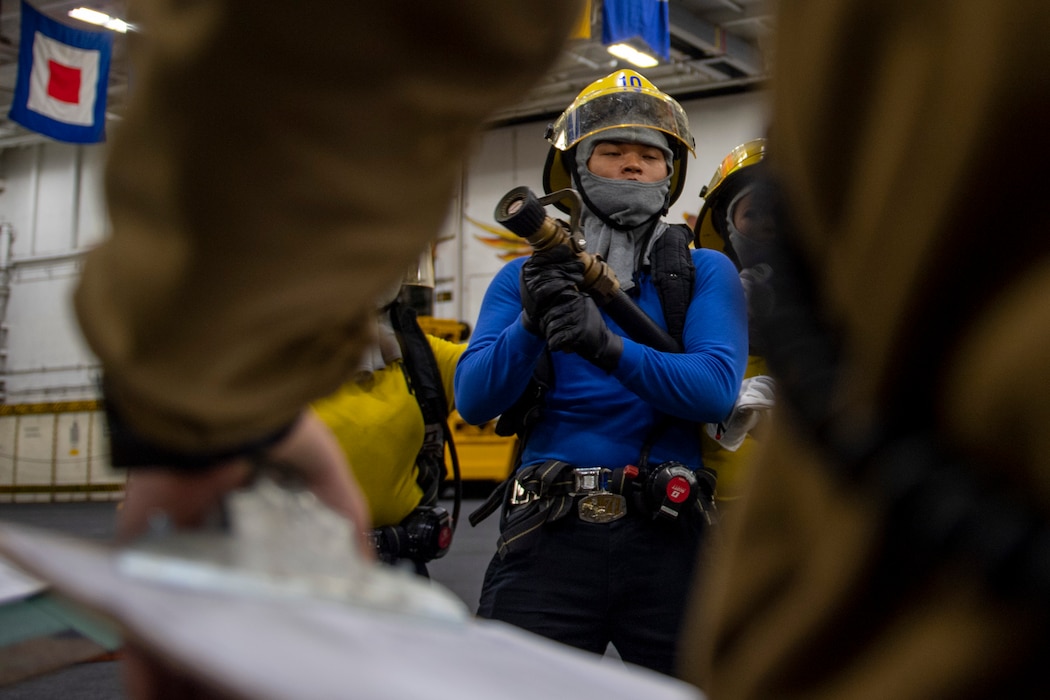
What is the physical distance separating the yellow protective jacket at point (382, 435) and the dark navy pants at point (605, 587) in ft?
2.92

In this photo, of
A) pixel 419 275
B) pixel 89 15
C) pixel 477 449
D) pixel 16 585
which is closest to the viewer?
pixel 16 585

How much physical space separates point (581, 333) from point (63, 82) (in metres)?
8.93

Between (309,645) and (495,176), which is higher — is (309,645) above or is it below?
below

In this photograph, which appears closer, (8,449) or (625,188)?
(625,188)

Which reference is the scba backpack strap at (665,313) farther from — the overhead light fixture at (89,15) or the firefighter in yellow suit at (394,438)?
the overhead light fixture at (89,15)

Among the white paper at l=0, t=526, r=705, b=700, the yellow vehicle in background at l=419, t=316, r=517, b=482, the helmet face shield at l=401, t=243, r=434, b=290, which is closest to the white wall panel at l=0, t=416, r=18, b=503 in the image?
the yellow vehicle in background at l=419, t=316, r=517, b=482

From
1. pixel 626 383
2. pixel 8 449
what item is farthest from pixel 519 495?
pixel 8 449

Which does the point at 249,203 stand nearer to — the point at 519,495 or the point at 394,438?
the point at 519,495

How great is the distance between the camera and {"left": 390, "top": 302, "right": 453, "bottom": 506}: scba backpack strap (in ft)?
10.7

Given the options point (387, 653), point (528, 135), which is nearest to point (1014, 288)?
point (387, 653)

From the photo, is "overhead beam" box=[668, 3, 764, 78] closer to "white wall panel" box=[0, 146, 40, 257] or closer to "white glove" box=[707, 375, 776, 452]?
"white glove" box=[707, 375, 776, 452]

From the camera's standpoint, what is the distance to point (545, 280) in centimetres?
230

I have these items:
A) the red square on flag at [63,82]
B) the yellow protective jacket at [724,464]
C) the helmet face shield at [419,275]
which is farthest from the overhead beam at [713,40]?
the yellow protective jacket at [724,464]

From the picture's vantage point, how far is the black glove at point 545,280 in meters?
2.26
